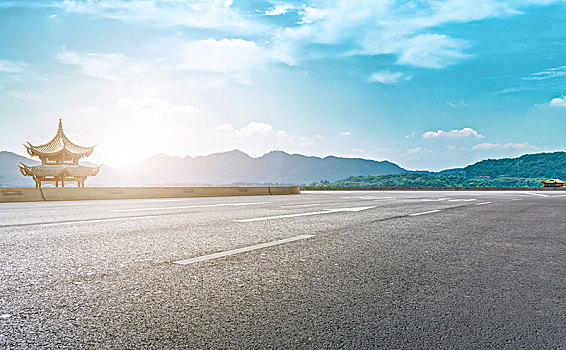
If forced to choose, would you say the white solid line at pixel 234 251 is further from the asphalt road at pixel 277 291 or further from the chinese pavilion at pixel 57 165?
the chinese pavilion at pixel 57 165

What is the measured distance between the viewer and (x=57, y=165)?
6688cm

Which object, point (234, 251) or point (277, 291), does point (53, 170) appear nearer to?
point (234, 251)

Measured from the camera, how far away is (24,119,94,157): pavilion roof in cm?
6469

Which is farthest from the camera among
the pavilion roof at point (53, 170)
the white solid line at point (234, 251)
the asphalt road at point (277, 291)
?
the pavilion roof at point (53, 170)

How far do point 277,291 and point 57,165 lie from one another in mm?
72170

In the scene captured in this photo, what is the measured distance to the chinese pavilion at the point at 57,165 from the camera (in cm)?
6488

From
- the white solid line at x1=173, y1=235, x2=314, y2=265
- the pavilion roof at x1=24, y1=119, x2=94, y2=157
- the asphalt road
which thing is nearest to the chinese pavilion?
the pavilion roof at x1=24, y1=119, x2=94, y2=157

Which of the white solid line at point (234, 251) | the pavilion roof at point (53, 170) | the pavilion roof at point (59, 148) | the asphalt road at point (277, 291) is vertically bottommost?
the asphalt road at point (277, 291)

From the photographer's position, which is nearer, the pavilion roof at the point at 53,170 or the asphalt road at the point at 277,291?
the asphalt road at the point at 277,291

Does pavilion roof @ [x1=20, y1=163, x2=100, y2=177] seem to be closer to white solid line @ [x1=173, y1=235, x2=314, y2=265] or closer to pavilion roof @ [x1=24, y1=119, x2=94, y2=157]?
pavilion roof @ [x1=24, y1=119, x2=94, y2=157]

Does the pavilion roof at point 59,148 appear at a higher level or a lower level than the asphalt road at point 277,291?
higher

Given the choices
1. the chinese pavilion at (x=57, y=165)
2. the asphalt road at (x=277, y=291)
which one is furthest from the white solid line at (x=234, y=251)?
the chinese pavilion at (x=57, y=165)

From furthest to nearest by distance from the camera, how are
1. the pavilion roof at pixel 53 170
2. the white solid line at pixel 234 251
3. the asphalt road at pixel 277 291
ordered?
the pavilion roof at pixel 53 170 → the white solid line at pixel 234 251 → the asphalt road at pixel 277 291

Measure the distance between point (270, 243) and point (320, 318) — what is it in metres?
2.90
